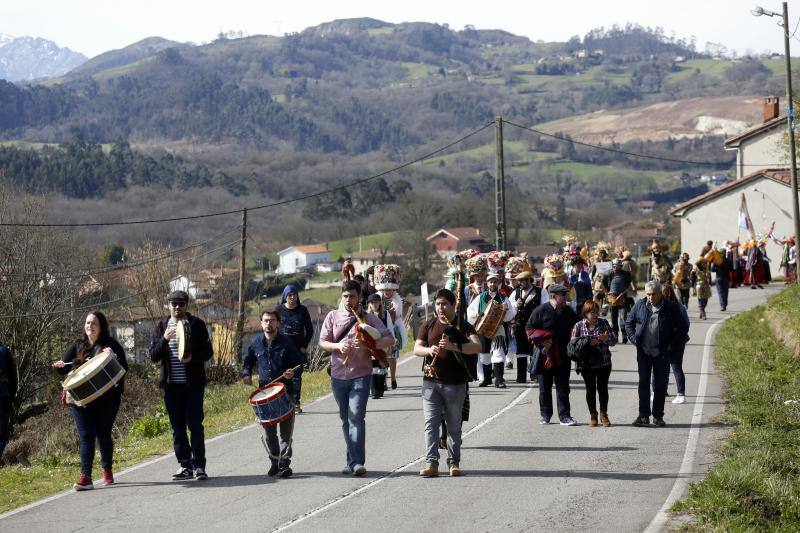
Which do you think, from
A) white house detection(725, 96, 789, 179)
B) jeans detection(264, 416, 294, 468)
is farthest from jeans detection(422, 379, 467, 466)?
white house detection(725, 96, 789, 179)

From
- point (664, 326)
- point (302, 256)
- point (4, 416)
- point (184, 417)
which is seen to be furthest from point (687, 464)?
point (302, 256)

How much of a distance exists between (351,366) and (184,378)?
5.25ft

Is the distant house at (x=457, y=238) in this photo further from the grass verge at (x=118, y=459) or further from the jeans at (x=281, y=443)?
the jeans at (x=281, y=443)

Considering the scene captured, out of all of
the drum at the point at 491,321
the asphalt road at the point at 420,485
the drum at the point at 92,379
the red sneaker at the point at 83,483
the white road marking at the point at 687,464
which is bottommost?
the white road marking at the point at 687,464

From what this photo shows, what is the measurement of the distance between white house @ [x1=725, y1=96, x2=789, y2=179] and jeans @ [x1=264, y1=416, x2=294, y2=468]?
48.4 metres

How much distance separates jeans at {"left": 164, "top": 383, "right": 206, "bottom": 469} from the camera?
11.6 metres

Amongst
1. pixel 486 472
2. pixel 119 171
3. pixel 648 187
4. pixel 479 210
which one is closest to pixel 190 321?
pixel 486 472

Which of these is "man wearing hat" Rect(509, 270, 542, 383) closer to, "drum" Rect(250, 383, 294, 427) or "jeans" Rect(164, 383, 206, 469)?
"drum" Rect(250, 383, 294, 427)

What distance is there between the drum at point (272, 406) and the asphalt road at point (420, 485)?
1.92 ft

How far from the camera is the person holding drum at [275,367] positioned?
38.3 feet

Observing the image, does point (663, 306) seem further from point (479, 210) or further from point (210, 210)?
point (210, 210)

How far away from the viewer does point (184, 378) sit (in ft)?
38.0

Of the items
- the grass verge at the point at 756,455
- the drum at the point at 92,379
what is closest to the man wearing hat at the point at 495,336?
the grass verge at the point at 756,455

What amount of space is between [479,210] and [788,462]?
94854 mm
